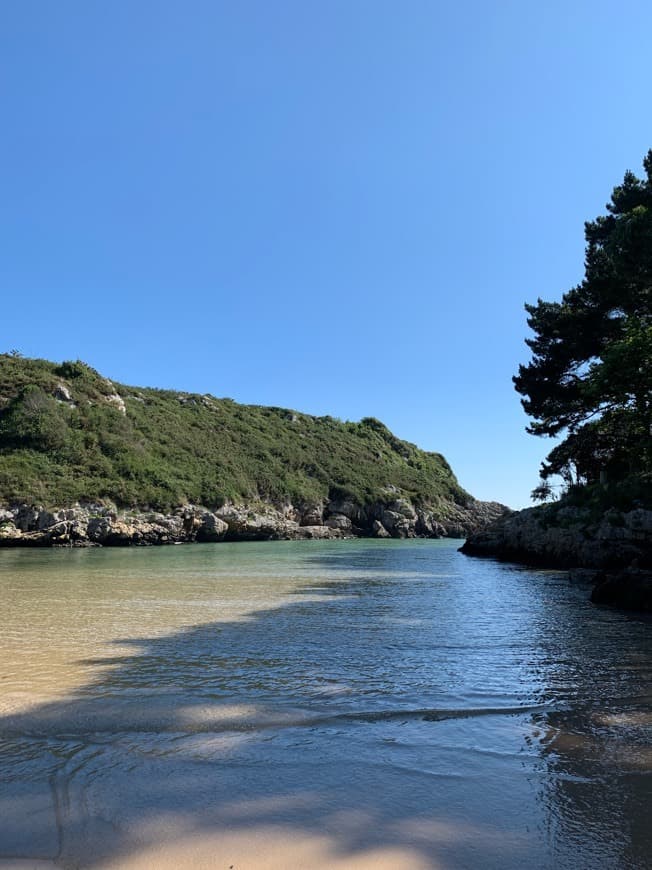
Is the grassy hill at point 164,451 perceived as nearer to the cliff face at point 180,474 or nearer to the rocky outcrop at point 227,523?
the cliff face at point 180,474

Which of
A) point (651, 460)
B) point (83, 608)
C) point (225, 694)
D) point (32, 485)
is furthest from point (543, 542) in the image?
point (32, 485)

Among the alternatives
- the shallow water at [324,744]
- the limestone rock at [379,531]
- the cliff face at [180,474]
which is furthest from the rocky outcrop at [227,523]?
the shallow water at [324,744]

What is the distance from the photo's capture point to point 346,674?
6539mm

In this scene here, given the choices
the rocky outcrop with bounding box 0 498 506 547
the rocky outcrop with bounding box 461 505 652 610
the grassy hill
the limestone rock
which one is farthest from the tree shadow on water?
the limestone rock

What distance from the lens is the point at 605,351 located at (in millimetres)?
17562

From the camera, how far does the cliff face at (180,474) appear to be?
47.7 meters

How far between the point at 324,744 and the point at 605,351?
1684 centimetres

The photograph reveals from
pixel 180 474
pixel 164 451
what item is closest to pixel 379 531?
pixel 180 474

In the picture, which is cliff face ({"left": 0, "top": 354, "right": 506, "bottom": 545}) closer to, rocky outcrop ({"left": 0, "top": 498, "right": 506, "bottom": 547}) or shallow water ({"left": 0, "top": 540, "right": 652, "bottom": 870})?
rocky outcrop ({"left": 0, "top": 498, "right": 506, "bottom": 547})

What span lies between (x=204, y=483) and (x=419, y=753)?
197ft

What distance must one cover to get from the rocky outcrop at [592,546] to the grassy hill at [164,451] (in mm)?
34826

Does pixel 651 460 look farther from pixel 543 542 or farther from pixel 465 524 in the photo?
pixel 465 524

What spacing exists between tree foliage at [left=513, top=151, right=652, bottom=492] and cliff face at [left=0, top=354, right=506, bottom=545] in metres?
36.6

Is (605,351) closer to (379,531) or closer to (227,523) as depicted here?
(227,523)
